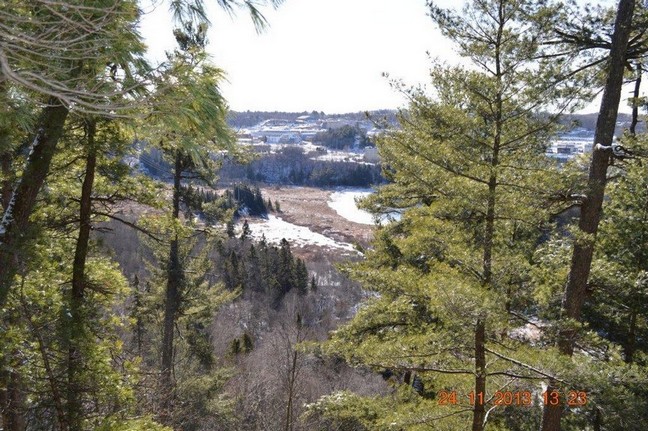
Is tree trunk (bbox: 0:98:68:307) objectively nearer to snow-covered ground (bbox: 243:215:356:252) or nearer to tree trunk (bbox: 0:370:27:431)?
tree trunk (bbox: 0:370:27:431)

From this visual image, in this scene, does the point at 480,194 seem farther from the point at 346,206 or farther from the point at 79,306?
the point at 346,206

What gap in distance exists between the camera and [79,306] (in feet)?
14.9

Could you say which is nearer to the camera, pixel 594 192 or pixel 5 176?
pixel 5 176

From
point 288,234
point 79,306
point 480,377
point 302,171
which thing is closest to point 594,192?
point 480,377

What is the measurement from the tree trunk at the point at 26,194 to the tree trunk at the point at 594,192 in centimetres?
526

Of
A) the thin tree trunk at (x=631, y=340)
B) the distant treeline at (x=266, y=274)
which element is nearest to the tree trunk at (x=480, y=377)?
the thin tree trunk at (x=631, y=340)

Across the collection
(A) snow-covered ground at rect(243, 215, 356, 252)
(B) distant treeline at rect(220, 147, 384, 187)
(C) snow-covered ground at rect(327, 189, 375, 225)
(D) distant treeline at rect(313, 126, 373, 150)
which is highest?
(D) distant treeline at rect(313, 126, 373, 150)

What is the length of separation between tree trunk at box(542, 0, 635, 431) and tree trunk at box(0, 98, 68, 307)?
526cm

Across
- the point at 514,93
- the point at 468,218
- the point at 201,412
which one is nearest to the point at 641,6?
the point at 514,93

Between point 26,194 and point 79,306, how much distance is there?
130cm

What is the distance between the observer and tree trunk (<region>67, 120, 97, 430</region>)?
4090 millimetres

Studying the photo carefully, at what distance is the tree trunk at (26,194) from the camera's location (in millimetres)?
3738
